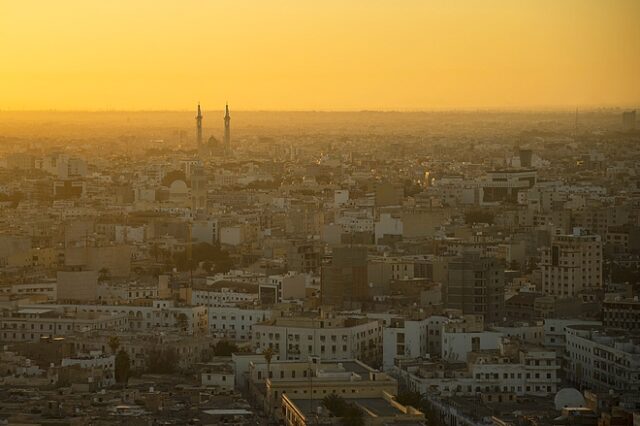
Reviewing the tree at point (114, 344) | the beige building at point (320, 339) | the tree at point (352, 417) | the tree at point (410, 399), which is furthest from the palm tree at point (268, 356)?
the tree at point (352, 417)

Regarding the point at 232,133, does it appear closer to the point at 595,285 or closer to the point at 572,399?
the point at 595,285

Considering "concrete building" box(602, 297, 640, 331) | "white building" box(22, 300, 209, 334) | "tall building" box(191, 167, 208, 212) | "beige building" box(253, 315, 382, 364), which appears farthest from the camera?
"tall building" box(191, 167, 208, 212)

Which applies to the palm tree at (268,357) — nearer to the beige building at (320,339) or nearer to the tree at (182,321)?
the beige building at (320,339)

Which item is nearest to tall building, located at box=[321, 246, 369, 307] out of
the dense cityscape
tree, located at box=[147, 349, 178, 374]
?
the dense cityscape

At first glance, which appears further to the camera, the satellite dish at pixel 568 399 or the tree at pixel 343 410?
the satellite dish at pixel 568 399

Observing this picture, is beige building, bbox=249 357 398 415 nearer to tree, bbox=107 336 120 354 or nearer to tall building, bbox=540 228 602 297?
tree, bbox=107 336 120 354

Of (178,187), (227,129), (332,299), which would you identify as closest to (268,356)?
(332,299)
